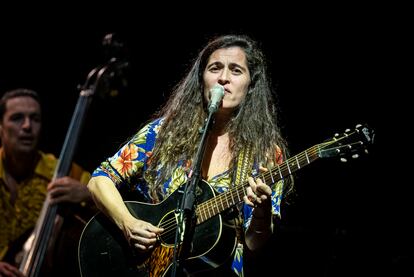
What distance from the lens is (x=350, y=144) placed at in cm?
248

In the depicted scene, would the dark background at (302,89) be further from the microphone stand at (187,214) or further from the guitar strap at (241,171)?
the microphone stand at (187,214)

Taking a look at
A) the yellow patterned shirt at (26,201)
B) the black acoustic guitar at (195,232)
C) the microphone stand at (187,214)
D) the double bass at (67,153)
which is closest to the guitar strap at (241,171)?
the black acoustic guitar at (195,232)

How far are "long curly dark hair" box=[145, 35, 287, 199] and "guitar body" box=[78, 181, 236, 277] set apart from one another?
→ 0.16m

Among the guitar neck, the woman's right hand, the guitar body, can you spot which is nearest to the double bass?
the guitar body

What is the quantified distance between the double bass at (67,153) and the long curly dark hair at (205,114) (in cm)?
109

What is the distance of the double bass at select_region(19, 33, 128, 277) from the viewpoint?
3.75m

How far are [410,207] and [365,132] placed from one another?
1.32 meters

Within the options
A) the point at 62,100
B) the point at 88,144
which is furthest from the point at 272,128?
the point at 62,100

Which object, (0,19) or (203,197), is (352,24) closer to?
(203,197)

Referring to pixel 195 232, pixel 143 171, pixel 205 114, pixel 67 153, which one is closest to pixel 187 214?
pixel 195 232

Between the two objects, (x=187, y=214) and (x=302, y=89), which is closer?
(x=187, y=214)

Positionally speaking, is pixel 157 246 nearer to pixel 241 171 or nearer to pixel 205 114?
pixel 241 171

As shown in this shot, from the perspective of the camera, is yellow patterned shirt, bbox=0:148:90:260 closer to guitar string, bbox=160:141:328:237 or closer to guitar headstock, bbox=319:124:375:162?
guitar string, bbox=160:141:328:237

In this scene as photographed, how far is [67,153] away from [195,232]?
1827 millimetres
